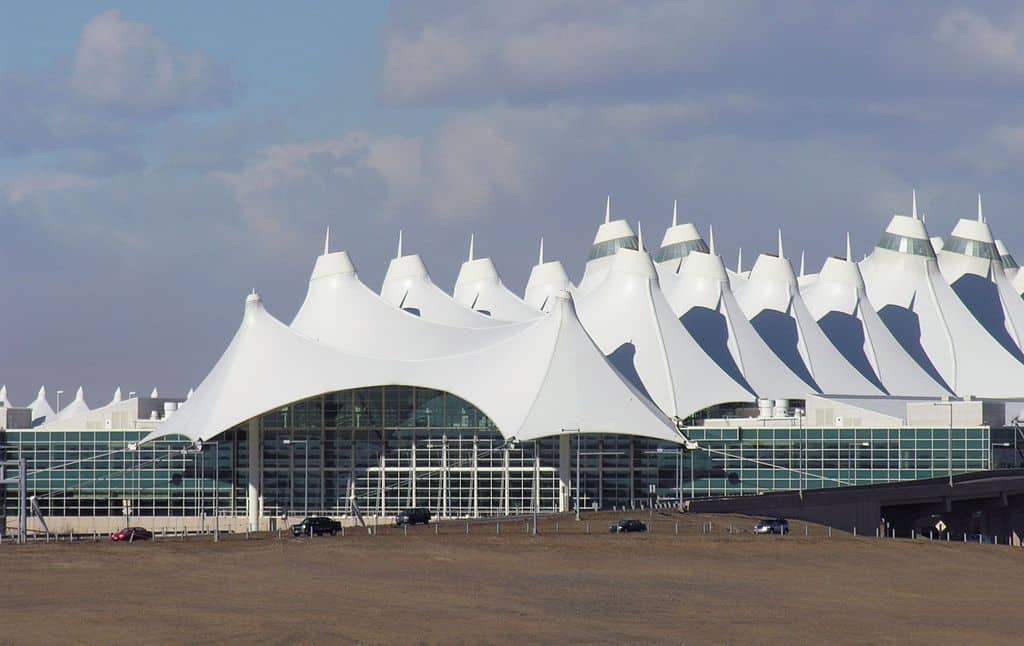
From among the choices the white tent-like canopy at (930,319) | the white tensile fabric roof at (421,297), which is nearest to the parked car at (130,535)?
the white tensile fabric roof at (421,297)

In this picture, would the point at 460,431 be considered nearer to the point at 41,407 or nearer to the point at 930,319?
the point at 930,319

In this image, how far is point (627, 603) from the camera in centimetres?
4775

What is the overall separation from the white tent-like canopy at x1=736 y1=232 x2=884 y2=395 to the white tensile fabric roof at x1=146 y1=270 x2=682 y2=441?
22044mm

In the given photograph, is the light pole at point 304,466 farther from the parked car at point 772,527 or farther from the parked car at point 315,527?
the parked car at point 772,527

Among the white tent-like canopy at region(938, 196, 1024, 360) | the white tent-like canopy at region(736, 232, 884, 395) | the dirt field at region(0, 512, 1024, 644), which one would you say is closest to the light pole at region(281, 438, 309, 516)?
the dirt field at region(0, 512, 1024, 644)

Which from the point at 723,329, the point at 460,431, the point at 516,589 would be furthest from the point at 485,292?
the point at 516,589

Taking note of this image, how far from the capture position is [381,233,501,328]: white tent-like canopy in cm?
10438

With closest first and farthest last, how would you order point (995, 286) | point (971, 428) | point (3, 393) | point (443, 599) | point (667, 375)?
point (443, 599), point (971, 428), point (667, 375), point (995, 286), point (3, 393)

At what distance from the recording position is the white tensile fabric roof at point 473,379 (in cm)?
8019

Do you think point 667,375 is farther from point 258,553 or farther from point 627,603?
point 627,603

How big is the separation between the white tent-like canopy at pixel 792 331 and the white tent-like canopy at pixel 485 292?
47.0ft

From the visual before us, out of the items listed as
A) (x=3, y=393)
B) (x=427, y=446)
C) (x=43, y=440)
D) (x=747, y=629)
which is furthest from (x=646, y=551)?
(x=3, y=393)

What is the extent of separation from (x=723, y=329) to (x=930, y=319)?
65.7ft

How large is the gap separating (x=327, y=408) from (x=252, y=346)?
4400 mm
